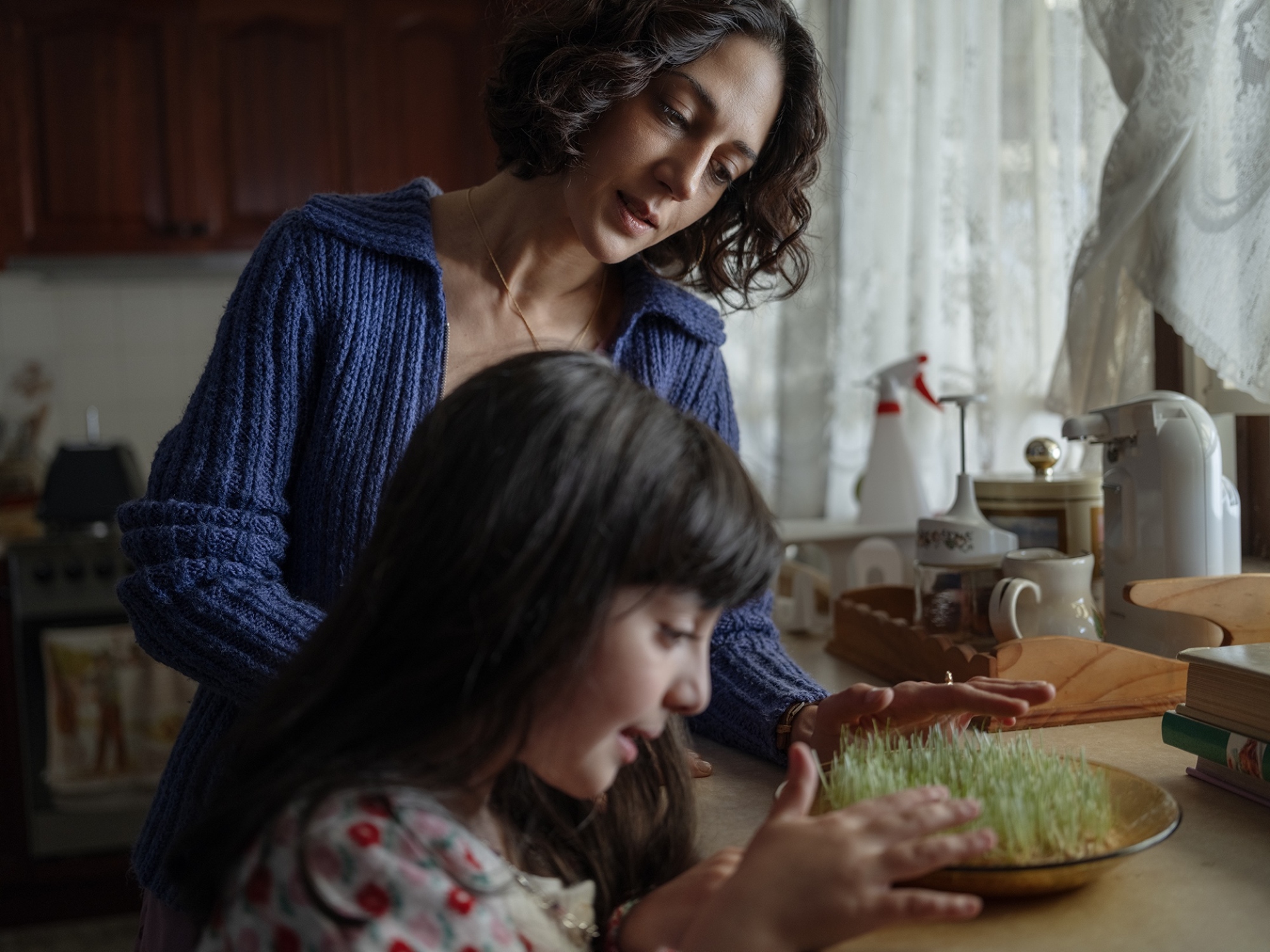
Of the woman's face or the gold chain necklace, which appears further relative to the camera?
the gold chain necklace

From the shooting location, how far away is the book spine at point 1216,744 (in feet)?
2.75

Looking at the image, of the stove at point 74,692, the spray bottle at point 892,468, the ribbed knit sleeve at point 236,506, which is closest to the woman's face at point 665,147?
the ribbed knit sleeve at point 236,506

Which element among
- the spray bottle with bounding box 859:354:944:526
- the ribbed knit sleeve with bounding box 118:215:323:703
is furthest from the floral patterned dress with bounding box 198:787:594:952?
the spray bottle with bounding box 859:354:944:526

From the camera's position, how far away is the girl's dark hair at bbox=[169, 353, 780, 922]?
646mm

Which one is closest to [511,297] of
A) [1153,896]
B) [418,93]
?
[1153,896]

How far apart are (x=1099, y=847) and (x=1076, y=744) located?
34 cm

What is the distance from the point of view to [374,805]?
2.14 ft

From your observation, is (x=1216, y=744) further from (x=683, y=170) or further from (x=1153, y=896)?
(x=683, y=170)

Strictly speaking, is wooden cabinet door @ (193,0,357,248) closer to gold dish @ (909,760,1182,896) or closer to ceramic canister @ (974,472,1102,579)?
ceramic canister @ (974,472,1102,579)

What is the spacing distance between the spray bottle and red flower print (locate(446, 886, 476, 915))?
142 cm

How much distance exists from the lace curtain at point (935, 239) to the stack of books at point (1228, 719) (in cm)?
104

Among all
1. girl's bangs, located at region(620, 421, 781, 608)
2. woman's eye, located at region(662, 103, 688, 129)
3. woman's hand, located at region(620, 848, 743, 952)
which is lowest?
woman's hand, located at region(620, 848, 743, 952)

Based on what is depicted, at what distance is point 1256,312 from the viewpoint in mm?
1271

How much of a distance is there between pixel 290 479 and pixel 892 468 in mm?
1163
